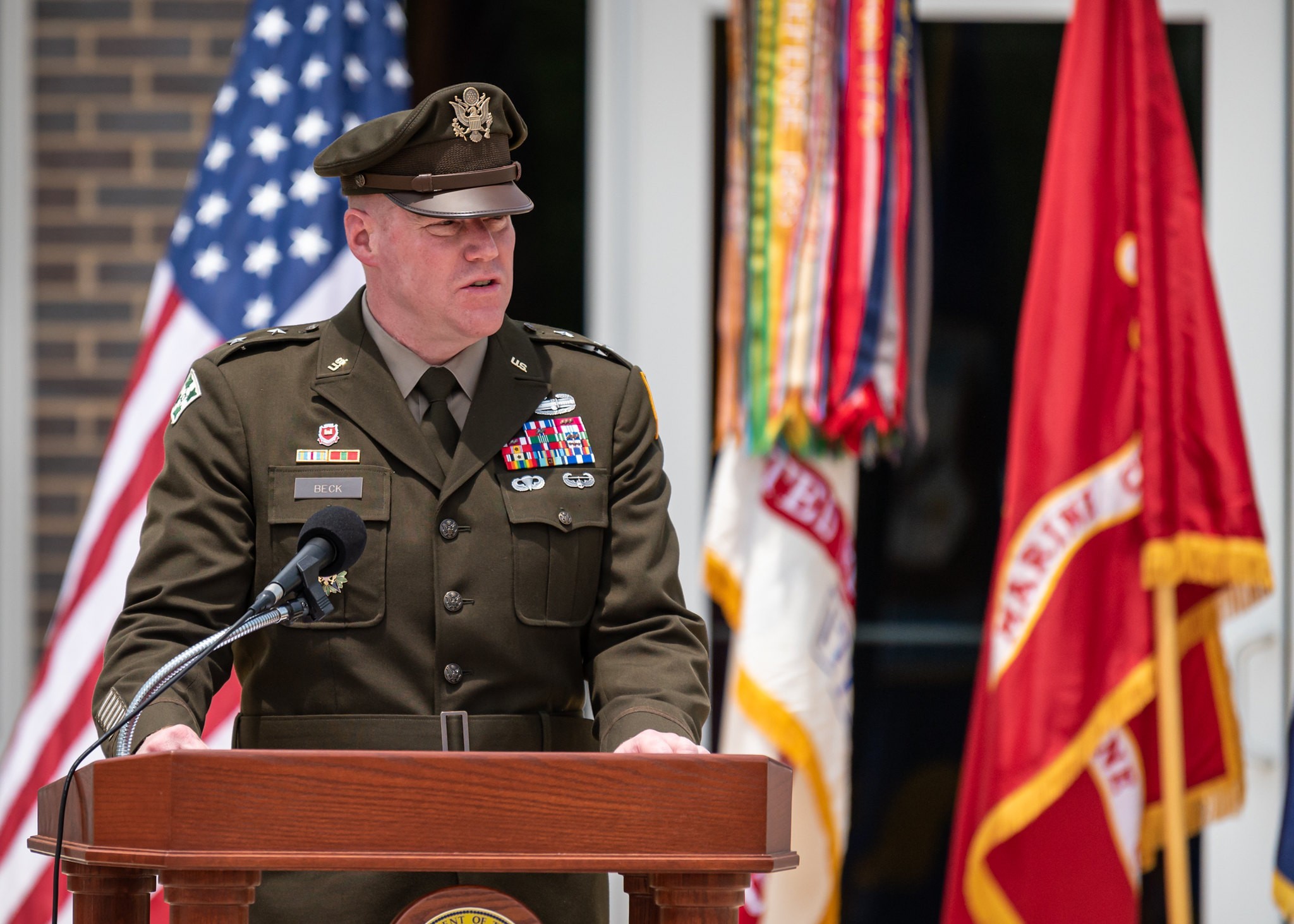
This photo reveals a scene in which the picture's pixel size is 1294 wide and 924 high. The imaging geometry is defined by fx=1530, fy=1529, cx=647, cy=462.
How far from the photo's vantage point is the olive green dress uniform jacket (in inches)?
63.2

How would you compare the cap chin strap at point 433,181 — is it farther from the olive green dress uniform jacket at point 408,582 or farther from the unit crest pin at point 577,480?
the unit crest pin at point 577,480

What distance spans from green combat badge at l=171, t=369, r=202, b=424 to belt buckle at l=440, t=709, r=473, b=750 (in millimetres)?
449

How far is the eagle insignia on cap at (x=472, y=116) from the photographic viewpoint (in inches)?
67.0

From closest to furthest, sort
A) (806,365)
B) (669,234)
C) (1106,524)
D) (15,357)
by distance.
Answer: (1106,524) → (806,365) → (15,357) → (669,234)

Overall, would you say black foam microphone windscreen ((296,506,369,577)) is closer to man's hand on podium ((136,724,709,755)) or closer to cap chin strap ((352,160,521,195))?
man's hand on podium ((136,724,709,755))

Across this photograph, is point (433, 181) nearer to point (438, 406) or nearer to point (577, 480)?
point (438, 406)

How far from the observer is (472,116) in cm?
172

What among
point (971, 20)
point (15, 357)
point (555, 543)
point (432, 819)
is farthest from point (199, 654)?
point (971, 20)

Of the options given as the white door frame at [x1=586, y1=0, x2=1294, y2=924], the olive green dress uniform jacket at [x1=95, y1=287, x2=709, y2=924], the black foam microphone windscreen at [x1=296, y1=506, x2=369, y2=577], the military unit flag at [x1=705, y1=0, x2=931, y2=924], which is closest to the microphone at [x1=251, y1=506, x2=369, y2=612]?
the black foam microphone windscreen at [x1=296, y1=506, x2=369, y2=577]

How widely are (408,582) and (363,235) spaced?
16.0 inches

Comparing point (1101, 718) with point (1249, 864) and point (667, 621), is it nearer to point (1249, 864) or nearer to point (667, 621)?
point (1249, 864)

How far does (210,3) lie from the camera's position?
3340mm

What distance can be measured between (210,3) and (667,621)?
225 centimetres

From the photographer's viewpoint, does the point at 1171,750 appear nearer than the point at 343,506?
No
